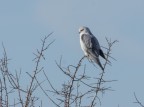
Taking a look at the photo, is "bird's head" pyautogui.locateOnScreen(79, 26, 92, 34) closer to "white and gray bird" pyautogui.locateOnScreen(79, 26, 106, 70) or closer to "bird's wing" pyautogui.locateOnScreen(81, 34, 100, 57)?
"white and gray bird" pyautogui.locateOnScreen(79, 26, 106, 70)

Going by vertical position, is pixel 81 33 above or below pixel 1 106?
above

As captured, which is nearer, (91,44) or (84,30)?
(91,44)

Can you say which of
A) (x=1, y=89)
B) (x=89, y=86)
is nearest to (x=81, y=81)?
(x=89, y=86)

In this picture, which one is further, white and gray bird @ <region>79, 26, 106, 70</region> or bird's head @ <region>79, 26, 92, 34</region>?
bird's head @ <region>79, 26, 92, 34</region>

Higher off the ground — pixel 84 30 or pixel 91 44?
pixel 84 30

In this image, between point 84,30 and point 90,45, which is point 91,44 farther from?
point 84,30

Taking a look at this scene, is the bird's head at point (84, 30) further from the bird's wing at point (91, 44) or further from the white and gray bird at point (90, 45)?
the bird's wing at point (91, 44)

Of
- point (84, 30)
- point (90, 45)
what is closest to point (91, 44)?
point (90, 45)

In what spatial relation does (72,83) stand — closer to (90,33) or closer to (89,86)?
(89,86)

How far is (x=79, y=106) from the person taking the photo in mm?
5953

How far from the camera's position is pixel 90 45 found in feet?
45.7

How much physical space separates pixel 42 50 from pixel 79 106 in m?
0.98

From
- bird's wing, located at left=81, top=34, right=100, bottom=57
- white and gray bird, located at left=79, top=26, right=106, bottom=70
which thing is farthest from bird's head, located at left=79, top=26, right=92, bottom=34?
bird's wing, located at left=81, top=34, right=100, bottom=57

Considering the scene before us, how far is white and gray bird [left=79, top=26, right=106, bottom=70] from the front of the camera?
13273 millimetres
